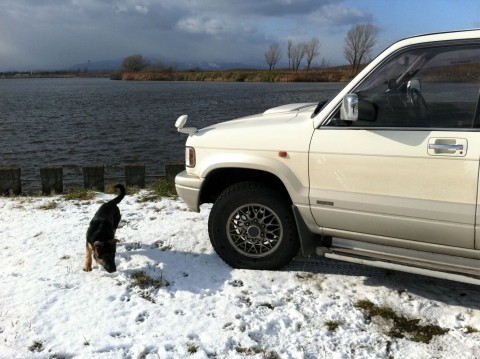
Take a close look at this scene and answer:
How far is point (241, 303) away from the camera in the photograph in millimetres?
3916

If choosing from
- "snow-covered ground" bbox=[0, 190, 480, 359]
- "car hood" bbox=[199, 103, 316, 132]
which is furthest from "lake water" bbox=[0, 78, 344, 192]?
"car hood" bbox=[199, 103, 316, 132]

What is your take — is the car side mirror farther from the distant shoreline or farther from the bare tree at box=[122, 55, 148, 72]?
the bare tree at box=[122, 55, 148, 72]

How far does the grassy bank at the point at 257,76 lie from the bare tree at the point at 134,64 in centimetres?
482

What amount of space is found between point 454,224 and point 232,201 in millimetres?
1971

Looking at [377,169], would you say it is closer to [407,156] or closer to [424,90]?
[407,156]

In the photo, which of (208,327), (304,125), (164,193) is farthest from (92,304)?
(164,193)

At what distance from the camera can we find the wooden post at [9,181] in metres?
8.01

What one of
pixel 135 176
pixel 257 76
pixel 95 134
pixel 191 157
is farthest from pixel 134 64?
pixel 191 157

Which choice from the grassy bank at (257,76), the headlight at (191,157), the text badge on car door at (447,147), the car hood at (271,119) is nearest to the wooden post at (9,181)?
the headlight at (191,157)

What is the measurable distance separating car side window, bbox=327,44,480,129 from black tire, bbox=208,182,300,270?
0.99m

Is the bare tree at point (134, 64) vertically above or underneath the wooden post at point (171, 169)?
above

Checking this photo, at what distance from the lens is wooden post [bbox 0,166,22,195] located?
801 cm

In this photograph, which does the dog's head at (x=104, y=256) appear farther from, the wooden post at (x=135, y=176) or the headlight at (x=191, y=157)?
the wooden post at (x=135, y=176)

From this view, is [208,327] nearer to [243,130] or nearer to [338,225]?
[338,225]
